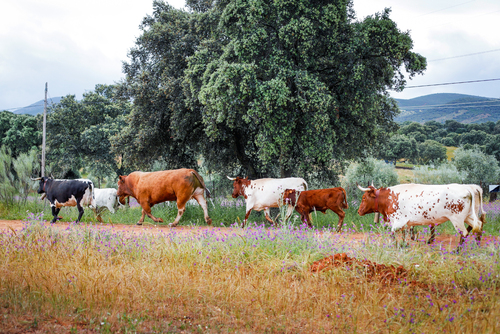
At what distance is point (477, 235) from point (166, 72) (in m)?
13.3

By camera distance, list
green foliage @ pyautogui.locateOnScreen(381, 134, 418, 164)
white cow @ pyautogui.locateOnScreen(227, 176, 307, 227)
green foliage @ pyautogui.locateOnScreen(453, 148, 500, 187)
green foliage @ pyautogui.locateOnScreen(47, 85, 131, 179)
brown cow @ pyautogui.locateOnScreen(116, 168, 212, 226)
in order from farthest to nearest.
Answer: green foliage @ pyautogui.locateOnScreen(381, 134, 418, 164) → green foliage @ pyautogui.locateOnScreen(453, 148, 500, 187) → green foliage @ pyautogui.locateOnScreen(47, 85, 131, 179) → brown cow @ pyautogui.locateOnScreen(116, 168, 212, 226) → white cow @ pyautogui.locateOnScreen(227, 176, 307, 227)

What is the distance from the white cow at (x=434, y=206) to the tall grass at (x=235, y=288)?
1.22 m

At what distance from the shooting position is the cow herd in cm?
837

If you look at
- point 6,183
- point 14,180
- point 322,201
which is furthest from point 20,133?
point 322,201

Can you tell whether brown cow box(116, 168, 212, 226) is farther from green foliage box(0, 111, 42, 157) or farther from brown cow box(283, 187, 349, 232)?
green foliage box(0, 111, 42, 157)

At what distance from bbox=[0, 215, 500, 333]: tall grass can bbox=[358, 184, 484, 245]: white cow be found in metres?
1.22

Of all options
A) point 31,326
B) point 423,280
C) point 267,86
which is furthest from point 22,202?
point 423,280

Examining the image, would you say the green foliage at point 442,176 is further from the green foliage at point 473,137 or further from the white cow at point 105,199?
the green foliage at point 473,137

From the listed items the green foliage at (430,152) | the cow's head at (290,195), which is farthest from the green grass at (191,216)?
the green foliage at (430,152)

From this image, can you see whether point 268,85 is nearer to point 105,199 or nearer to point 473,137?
point 105,199

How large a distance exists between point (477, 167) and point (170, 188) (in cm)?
3316

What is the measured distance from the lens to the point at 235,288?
18.0 ft

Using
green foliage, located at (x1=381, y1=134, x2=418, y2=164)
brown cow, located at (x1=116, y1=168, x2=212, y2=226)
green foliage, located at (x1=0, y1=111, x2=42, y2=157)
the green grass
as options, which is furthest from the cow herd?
green foliage, located at (x1=381, y1=134, x2=418, y2=164)

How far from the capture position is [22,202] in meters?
15.6
